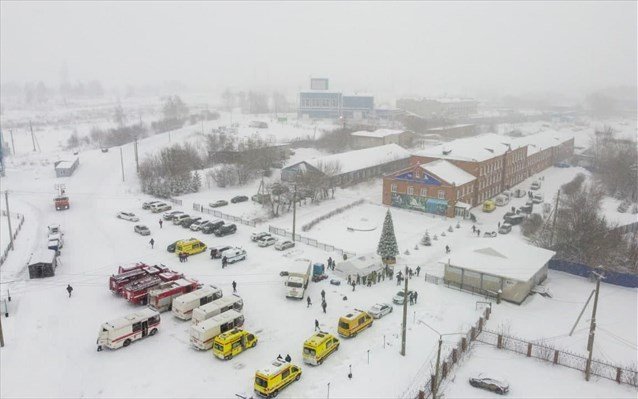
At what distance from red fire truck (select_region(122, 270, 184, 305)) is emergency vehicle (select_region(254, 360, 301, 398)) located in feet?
35.9

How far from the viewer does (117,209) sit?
158 ft

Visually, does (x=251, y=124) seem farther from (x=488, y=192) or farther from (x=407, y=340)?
(x=407, y=340)

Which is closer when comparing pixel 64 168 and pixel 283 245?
pixel 283 245

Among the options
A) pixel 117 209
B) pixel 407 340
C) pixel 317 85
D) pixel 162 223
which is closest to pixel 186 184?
pixel 117 209

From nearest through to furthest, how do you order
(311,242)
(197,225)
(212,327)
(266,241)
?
(212,327) → (266,241) → (311,242) → (197,225)

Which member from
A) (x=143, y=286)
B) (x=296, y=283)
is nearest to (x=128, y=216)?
(x=143, y=286)

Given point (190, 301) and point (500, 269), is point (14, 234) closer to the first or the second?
point (190, 301)

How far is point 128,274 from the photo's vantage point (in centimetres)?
2934

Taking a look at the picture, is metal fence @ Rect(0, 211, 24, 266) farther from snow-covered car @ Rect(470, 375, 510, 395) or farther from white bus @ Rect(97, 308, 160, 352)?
snow-covered car @ Rect(470, 375, 510, 395)

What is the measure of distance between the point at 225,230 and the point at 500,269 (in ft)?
71.6

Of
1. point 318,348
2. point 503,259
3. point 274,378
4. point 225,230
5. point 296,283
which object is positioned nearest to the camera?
point 274,378

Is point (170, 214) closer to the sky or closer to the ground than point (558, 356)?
closer to the sky

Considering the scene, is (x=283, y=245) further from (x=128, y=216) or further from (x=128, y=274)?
(x=128, y=216)

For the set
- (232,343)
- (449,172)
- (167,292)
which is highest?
(449,172)
